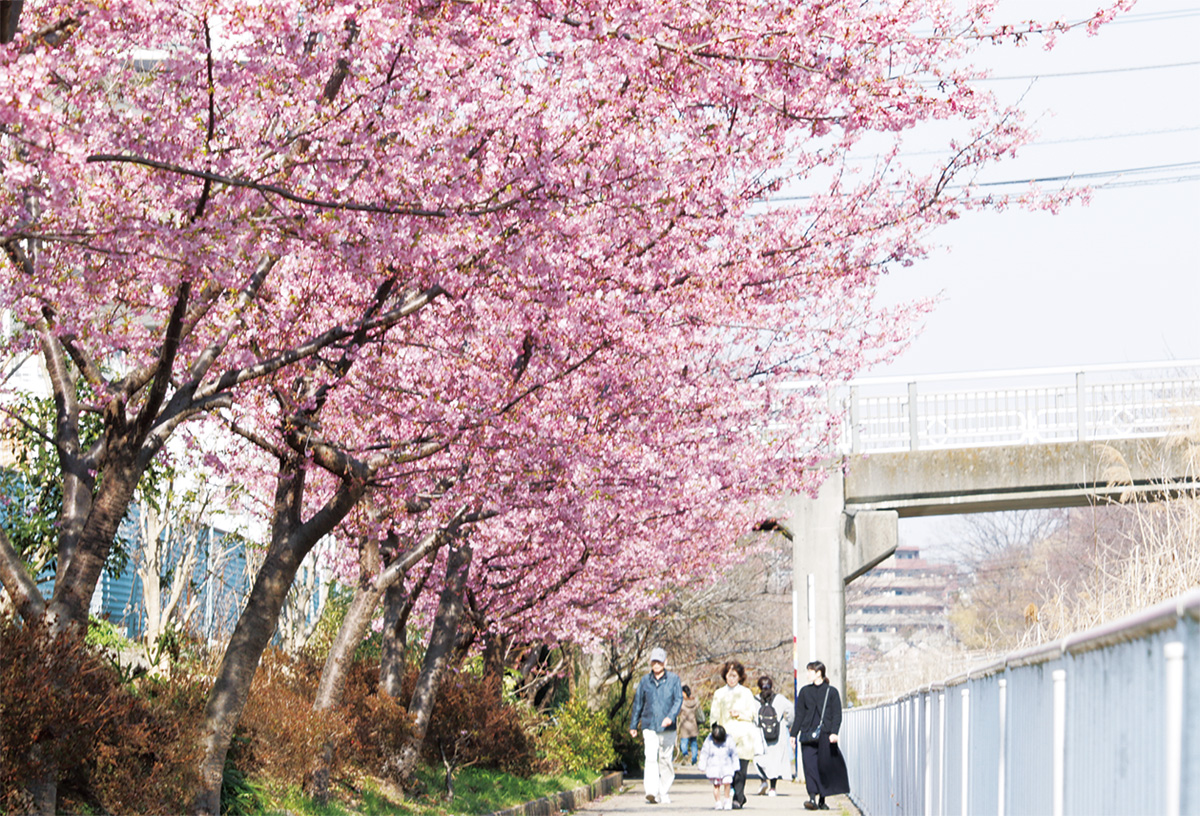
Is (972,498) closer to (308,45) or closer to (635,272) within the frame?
(635,272)

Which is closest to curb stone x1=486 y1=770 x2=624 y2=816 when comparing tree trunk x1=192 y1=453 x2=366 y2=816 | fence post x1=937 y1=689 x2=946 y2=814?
tree trunk x1=192 y1=453 x2=366 y2=816

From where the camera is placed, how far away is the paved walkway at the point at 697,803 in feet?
57.4

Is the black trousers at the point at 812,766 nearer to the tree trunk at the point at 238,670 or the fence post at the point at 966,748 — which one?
the tree trunk at the point at 238,670

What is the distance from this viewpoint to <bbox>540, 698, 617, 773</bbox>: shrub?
21000mm

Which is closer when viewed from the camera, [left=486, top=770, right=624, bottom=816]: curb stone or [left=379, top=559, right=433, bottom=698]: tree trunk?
[left=486, top=770, right=624, bottom=816]: curb stone

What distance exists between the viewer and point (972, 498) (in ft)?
83.8

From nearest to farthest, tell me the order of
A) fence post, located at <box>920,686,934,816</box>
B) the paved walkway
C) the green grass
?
fence post, located at <box>920,686,934,816</box> < the green grass < the paved walkway

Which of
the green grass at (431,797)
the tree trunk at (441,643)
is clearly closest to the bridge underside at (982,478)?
the green grass at (431,797)

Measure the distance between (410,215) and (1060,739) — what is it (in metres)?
4.41

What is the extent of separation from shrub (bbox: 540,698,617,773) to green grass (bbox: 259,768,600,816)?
95.1 inches

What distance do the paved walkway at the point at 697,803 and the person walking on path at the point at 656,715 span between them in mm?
353

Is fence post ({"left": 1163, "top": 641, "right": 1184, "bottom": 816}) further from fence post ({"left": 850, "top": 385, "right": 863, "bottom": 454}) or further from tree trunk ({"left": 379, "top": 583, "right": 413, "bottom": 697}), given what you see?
fence post ({"left": 850, "top": 385, "right": 863, "bottom": 454})

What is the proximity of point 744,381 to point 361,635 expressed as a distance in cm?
677

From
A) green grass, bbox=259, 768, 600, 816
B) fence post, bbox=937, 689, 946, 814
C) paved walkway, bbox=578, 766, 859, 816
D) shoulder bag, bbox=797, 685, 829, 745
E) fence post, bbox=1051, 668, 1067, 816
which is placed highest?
fence post, bbox=1051, 668, 1067, 816
